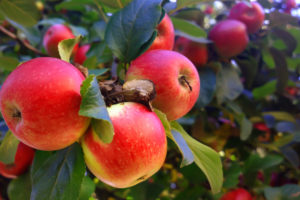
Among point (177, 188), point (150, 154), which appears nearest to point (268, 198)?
point (177, 188)

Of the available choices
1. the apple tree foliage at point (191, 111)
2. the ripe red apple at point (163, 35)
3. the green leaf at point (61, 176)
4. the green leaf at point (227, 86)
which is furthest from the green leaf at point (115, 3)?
the green leaf at point (227, 86)

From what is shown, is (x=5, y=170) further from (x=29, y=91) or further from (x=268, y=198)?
(x=268, y=198)

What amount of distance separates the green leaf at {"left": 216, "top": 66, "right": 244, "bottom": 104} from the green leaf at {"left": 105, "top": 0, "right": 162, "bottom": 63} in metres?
0.49

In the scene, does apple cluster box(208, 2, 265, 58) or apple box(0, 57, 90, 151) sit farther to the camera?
apple cluster box(208, 2, 265, 58)

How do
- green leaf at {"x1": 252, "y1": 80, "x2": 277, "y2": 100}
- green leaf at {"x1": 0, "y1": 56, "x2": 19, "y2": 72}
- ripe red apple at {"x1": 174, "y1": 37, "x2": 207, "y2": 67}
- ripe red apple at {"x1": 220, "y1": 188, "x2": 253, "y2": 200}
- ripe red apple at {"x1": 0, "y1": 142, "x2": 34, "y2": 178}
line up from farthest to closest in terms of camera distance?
green leaf at {"x1": 252, "y1": 80, "x2": 277, "y2": 100}
ripe red apple at {"x1": 220, "y1": 188, "x2": 253, "y2": 200}
ripe red apple at {"x1": 174, "y1": 37, "x2": 207, "y2": 67}
green leaf at {"x1": 0, "y1": 56, "x2": 19, "y2": 72}
ripe red apple at {"x1": 0, "y1": 142, "x2": 34, "y2": 178}

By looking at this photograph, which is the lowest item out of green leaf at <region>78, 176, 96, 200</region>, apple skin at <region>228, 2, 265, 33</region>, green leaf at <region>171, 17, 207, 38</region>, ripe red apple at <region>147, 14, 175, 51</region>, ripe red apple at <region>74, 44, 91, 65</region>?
green leaf at <region>78, 176, 96, 200</region>

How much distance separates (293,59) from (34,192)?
52.4 inches

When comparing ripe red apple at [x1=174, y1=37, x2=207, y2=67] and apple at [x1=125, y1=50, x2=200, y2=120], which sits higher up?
apple at [x1=125, y1=50, x2=200, y2=120]

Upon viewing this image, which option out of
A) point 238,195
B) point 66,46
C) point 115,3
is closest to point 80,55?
point 115,3

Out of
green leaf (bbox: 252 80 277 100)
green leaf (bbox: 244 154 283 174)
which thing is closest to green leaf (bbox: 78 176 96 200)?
green leaf (bbox: 244 154 283 174)

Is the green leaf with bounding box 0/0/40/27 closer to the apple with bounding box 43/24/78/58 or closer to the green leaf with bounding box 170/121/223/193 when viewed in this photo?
the apple with bounding box 43/24/78/58

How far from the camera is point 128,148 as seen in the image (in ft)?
1.51

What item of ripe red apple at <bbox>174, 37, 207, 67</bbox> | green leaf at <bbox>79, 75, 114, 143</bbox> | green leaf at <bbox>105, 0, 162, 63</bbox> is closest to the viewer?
green leaf at <bbox>79, 75, 114, 143</bbox>

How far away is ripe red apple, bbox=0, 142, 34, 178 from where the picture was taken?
0.77 m
